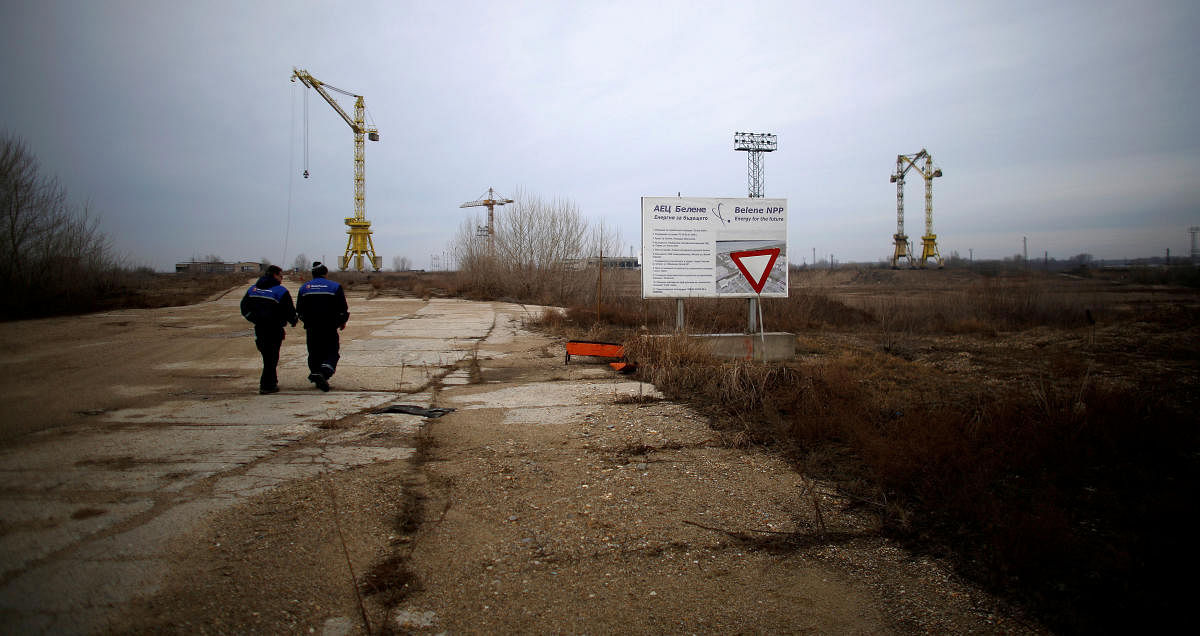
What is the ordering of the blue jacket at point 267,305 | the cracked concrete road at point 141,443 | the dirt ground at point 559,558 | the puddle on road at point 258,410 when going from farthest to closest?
the blue jacket at point 267,305, the puddle on road at point 258,410, the cracked concrete road at point 141,443, the dirt ground at point 559,558

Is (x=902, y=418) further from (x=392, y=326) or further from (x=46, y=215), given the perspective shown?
(x=46, y=215)

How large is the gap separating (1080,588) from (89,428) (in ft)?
26.6

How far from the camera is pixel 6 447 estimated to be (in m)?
4.95

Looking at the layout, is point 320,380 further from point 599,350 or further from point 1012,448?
point 1012,448

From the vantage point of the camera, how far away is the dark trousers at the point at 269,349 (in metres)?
7.48

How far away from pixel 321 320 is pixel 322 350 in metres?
0.43

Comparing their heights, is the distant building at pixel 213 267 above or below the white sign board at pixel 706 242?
above

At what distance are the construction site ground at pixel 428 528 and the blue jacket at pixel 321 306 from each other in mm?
1206

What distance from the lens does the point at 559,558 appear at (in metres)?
3.26

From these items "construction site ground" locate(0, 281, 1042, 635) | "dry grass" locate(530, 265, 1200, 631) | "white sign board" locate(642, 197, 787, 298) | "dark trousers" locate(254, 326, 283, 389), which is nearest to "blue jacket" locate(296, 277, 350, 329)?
"dark trousers" locate(254, 326, 283, 389)

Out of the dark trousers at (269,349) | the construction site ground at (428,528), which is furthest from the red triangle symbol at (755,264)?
the dark trousers at (269,349)

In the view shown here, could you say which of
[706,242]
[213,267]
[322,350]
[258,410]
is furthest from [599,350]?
[213,267]

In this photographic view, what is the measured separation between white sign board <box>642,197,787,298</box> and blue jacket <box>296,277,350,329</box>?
6090 millimetres

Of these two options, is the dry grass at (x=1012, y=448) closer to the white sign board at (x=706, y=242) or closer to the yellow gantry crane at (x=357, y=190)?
the white sign board at (x=706, y=242)
